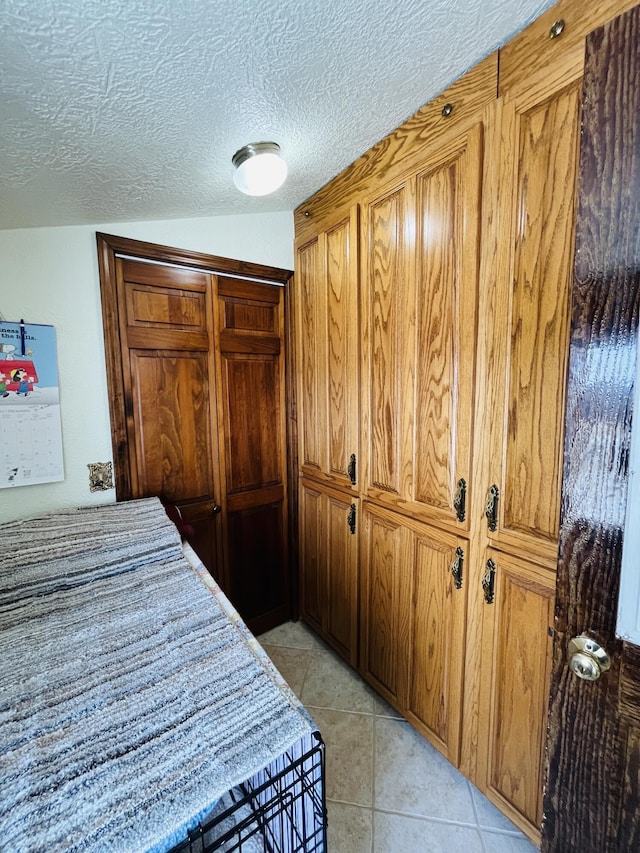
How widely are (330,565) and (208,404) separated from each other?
3.44ft

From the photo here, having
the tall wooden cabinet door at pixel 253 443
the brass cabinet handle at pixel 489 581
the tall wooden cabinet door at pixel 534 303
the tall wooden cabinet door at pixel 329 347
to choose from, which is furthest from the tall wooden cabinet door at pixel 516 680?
the tall wooden cabinet door at pixel 253 443

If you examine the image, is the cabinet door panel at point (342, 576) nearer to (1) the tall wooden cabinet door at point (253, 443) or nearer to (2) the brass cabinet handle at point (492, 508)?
(1) the tall wooden cabinet door at point (253, 443)

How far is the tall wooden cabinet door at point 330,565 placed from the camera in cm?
175

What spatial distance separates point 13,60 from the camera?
709mm

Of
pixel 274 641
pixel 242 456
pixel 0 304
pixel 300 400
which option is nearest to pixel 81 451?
pixel 0 304

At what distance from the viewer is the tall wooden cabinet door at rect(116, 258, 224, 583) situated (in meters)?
1.61

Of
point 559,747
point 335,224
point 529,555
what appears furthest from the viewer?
point 335,224

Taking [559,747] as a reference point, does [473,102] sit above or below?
above

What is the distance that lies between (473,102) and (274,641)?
252cm

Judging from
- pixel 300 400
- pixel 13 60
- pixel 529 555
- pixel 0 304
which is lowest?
pixel 529 555

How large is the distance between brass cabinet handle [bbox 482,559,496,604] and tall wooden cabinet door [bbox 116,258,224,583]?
1301mm

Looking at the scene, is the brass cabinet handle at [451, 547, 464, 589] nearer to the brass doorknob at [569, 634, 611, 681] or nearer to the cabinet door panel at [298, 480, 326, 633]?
the brass doorknob at [569, 634, 611, 681]

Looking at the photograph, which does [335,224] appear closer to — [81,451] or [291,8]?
[291,8]

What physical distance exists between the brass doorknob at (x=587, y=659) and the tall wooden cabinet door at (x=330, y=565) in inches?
42.1
